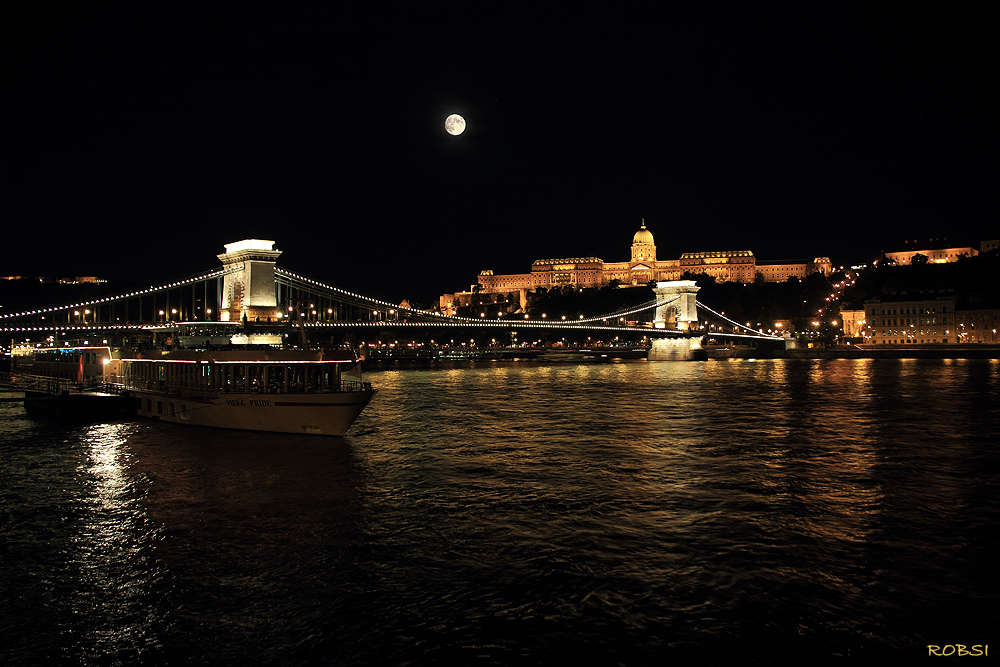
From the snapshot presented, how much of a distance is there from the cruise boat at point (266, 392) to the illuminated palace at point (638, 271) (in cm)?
12771

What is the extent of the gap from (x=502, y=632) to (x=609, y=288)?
141 metres

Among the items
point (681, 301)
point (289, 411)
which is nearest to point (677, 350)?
point (681, 301)

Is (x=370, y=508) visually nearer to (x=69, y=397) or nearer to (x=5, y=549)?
(x=5, y=549)

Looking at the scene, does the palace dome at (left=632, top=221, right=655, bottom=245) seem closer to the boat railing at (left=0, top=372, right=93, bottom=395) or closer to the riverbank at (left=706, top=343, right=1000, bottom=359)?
the riverbank at (left=706, top=343, right=1000, bottom=359)

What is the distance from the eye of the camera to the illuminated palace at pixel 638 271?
487ft

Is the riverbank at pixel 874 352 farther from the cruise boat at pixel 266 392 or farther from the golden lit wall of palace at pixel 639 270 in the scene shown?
the cruise boat at pixel 266 392

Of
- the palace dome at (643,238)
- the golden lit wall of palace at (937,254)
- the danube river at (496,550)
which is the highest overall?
the palace dome at (643,238)

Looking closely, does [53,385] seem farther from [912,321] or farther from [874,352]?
[912,321]

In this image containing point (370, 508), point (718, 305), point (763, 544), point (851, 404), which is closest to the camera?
point (763, 544)

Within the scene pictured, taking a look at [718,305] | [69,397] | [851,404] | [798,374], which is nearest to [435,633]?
[69,397]

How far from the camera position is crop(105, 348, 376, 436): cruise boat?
61.3 feet

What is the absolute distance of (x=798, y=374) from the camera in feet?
167

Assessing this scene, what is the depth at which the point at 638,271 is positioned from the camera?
155 m

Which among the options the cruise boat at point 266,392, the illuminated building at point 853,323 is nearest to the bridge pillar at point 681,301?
the illuminated building at point 853,323
